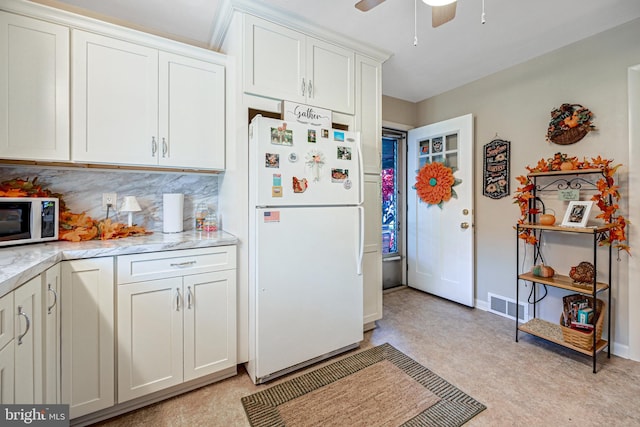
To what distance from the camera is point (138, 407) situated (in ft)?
5.41

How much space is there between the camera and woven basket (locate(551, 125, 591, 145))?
232 centimetres

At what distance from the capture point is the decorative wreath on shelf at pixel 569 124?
230cm

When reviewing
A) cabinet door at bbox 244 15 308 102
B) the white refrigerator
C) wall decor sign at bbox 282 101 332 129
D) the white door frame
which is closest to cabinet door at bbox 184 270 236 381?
the white refrigerator

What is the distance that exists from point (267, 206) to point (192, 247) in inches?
21.0

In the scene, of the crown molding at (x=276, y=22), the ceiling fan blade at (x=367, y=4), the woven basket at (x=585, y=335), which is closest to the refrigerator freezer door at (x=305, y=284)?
the ceiling fan blade at (x=367, y=4)

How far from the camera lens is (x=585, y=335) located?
2.00 m

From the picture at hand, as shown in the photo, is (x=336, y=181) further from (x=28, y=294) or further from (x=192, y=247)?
(x=28, y=294)

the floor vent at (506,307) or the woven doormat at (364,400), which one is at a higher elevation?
the floor vent at (506,307)

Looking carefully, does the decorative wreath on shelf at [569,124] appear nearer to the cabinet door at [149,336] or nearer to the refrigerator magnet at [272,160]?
the refrigerator magnet at [272,160]

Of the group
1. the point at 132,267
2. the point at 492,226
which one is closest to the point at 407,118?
the point at 492,226

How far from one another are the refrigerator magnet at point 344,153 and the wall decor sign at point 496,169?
1886 millimetres

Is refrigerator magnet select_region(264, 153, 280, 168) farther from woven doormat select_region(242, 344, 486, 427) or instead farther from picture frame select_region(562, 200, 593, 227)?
picture frame select_region(562, 200, 593, 227)

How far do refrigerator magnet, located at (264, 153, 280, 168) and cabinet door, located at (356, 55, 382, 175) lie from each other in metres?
0.95

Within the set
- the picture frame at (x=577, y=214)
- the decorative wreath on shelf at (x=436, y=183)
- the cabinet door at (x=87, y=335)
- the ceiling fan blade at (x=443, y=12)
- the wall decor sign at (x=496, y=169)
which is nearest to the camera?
the cabinet door at (x=87, y=335)
